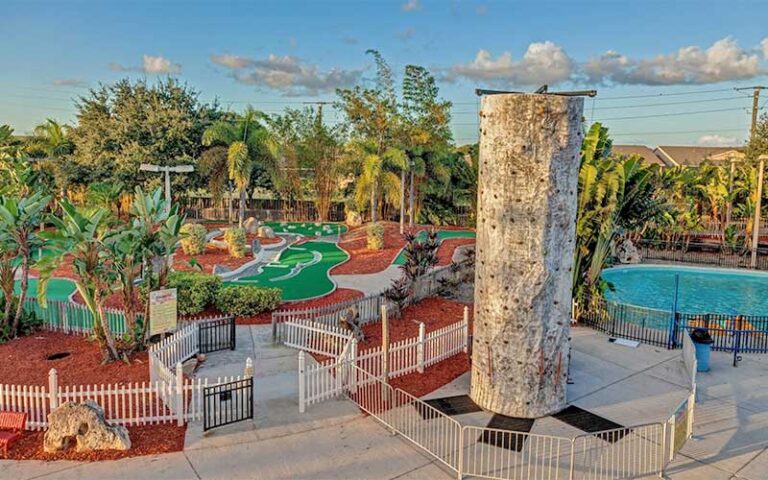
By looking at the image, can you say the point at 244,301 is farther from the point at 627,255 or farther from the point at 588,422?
the point at 627,255

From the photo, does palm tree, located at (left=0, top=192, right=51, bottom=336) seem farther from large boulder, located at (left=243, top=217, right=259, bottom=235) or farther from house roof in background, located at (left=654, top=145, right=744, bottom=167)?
house roof in background, located at (left=654, top=145, right=744, bottom=167)

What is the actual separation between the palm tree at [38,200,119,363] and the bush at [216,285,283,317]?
3816mm

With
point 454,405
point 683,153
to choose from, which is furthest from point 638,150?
point 454,405

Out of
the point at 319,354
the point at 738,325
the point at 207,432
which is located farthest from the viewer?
the point at 738,325

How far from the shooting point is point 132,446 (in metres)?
7.87

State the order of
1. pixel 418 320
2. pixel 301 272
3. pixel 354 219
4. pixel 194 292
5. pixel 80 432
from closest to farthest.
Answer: pixel 80 432 < pixel 194 292 < pixel 418 320 < pixel 301 272 < pixel 354 219

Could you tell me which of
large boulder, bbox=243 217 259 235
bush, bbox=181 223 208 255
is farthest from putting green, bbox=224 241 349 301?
bush, bbox=181 223 208 255

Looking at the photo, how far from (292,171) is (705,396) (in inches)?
1213

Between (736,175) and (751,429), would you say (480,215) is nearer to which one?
(751,429)

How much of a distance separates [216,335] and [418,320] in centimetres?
554

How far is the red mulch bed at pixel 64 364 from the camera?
10195mm

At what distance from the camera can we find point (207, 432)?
8.30 meters

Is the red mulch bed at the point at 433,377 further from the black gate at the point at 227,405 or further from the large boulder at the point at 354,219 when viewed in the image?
the large boulder at the point at 354,219

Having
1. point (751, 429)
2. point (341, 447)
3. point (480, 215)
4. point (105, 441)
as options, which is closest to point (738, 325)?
point (751, 429)
